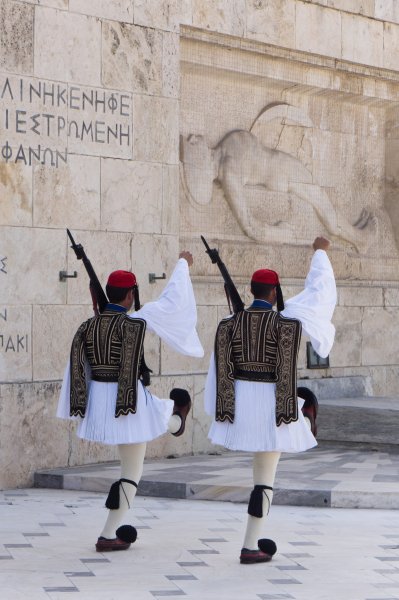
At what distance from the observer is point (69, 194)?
33.0ft

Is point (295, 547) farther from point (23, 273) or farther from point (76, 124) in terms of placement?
point (76, 124)

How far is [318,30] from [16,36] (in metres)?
3.78

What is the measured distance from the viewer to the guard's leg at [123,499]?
7.05 meters

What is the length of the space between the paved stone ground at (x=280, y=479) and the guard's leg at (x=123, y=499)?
1.81 m

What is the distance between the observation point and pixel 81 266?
10.1 meters

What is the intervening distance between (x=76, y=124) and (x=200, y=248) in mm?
2049

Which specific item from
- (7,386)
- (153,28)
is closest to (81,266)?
(7,386)

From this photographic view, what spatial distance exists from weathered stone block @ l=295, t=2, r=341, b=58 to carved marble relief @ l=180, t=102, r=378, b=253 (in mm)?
666

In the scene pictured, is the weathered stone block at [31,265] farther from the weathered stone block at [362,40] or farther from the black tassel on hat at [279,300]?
the weathered stone block at [362,40]

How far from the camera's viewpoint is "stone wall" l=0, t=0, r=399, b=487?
9.73m

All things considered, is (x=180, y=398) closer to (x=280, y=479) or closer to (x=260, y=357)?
(x=260, y=357)

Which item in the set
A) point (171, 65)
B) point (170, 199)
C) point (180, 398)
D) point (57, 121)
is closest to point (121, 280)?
point (180, 398)

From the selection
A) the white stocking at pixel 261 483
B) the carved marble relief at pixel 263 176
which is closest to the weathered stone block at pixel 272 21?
the carved marble relief at pixel 263 176

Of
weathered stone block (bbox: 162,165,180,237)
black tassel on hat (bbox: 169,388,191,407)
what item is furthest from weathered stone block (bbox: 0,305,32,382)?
black tassel on hat (bbox: 169,388,191,407)
